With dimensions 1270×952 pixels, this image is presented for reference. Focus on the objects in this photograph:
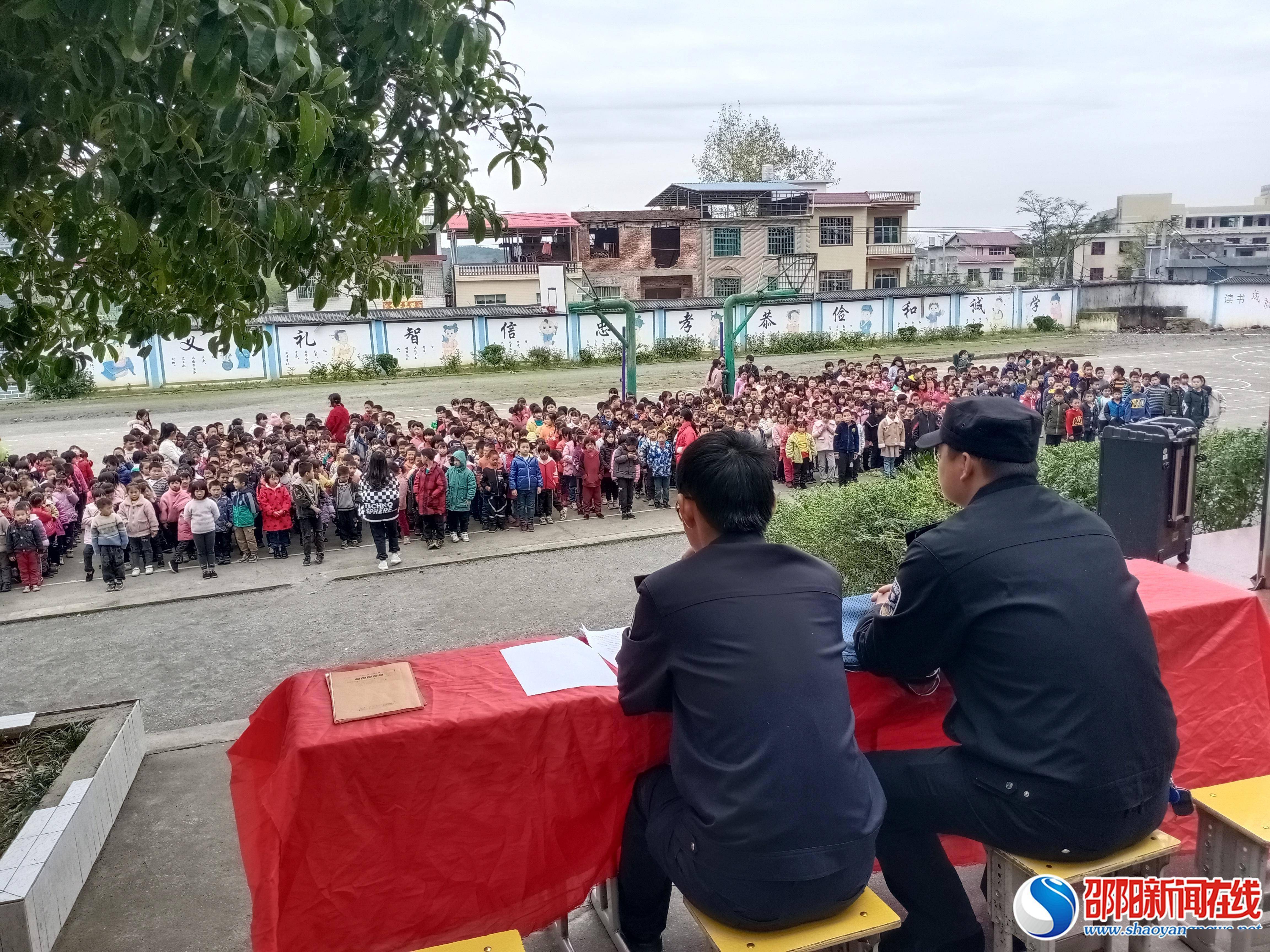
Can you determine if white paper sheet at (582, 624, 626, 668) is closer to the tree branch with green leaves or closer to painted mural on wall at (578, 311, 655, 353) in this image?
the tree branch with green leaves

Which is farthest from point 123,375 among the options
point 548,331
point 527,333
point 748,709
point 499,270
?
point 748,709

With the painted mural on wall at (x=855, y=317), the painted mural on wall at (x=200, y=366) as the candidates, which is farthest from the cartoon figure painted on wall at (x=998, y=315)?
the painted mural on wall at (x=200, y=366)

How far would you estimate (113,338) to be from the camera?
4.73 m

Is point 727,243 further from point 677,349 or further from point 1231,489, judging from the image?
point 1231,489

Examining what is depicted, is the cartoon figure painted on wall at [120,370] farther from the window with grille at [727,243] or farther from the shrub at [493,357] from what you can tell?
the window with grille at [727,243]

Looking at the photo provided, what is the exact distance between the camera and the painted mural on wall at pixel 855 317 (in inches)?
1516

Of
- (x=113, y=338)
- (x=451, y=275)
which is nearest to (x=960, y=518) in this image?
(x=113, y=338)

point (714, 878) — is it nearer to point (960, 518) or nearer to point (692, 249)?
point (960, 518)

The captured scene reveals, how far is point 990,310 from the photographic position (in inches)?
1613

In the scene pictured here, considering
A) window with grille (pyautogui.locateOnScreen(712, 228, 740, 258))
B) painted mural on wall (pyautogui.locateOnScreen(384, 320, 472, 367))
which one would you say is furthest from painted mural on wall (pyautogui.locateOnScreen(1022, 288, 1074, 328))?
painted mural on wall (pyautogui.locateOnScreen(384, 320, 472, 367))

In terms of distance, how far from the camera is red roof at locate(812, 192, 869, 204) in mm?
46969

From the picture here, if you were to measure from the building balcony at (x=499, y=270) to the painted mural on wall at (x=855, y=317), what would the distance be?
11308mm

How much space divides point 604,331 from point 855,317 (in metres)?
10.7

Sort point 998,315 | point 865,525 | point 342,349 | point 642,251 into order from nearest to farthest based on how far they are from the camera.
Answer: point 865,525 → point 342,349 → point 998,315 → point 642,251
